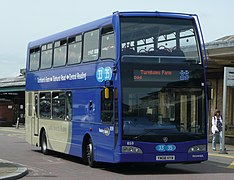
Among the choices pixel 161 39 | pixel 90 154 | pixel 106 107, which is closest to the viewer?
pixel 161 39

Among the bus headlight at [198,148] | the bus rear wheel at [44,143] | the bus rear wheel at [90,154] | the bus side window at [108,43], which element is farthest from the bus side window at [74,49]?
the bus headlight at [198,148]

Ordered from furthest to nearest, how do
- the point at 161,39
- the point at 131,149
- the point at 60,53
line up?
1. the point at 60,53
2. the point at 161,39
3. the point at 131,149

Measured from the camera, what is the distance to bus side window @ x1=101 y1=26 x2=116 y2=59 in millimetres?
14055

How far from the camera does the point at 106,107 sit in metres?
14.3

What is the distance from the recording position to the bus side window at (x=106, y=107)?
13969mm

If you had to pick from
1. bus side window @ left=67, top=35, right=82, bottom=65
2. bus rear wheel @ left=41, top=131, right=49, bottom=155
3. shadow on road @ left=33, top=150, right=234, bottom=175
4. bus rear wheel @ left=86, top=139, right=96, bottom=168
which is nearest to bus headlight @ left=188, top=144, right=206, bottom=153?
shadow on road @ left=33, top=150, right=234, bottom=175

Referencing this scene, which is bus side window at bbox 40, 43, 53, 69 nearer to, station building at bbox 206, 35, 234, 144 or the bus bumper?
the bus bumper

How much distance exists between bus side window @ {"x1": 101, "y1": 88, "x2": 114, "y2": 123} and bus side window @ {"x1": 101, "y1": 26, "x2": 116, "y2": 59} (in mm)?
944

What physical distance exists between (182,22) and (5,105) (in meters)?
39.2

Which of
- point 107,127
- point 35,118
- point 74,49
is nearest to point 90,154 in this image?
point 107,127

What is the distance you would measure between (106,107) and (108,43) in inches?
67.5

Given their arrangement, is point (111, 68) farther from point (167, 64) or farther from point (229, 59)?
point (229, 59)

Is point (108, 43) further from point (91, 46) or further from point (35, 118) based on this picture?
point (35, 118)

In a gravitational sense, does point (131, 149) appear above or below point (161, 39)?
below
